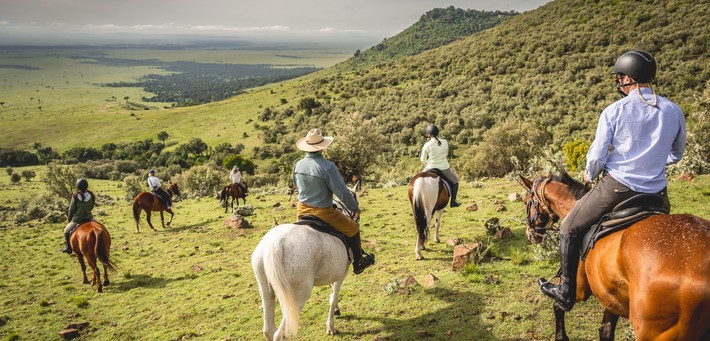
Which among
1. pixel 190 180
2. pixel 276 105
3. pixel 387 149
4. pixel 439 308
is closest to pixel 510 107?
pixel 387 149

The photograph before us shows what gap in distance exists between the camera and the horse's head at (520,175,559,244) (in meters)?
6.38

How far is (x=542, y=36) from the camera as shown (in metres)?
64.4

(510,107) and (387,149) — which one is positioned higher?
(510,107)

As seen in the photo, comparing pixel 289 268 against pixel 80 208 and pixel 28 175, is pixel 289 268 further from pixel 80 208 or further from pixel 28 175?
pixel 28 175

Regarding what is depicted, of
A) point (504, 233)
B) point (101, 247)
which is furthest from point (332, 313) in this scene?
point (101, 247)

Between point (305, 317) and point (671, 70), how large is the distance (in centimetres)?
5144

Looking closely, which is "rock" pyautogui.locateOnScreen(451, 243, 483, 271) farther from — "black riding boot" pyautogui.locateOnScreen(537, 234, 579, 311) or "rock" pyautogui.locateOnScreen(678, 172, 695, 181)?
"rock" pyautogui.locateOnScreen(678, 172, 695, 181)

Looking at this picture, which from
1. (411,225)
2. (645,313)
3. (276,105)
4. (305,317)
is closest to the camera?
(645,313)

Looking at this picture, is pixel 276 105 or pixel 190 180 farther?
pixel 276 105

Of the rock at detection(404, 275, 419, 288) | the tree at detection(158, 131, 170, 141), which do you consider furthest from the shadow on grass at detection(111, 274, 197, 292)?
the tree at detection(158, 131, 170, 141)

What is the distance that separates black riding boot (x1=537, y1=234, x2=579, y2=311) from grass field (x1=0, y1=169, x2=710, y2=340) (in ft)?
3.62

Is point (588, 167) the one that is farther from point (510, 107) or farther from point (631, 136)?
point (510, 107)

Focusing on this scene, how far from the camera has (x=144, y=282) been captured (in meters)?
12.0

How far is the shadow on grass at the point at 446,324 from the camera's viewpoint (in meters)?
6.32
